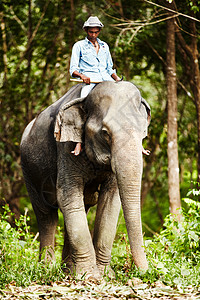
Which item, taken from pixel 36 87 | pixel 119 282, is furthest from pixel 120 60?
pixel 119 282

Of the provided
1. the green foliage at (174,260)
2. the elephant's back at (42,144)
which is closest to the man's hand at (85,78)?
the elephant's back at (42,144)

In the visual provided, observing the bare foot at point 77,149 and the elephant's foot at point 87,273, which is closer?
the elephant's foot at point 87,273

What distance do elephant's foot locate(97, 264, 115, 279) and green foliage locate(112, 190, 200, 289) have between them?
6 cm

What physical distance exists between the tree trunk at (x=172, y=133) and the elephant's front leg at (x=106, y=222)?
9.56ft

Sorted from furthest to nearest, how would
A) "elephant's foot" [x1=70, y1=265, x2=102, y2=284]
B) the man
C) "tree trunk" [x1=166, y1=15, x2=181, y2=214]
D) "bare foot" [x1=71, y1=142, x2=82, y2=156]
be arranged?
"tree trunk" [x1=166, y1=15, x2=181, y2=214] < the man < "bare foot" [x1=71, y1=142, x2=82, y2=156] < "elephant's foot" [x1=70, y1=265, x2=102, y2=284]

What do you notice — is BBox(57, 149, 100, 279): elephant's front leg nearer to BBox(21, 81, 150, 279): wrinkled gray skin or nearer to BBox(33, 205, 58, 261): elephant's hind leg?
BBox(21, 81, 150, 279): wrinkled gray skin

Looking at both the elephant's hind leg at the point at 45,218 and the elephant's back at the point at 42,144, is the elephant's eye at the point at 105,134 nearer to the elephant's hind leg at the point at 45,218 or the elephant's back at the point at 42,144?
the elephant's back at the point at 42,144

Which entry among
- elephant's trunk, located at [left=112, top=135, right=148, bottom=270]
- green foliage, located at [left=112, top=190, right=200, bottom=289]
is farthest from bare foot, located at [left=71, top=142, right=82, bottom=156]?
green foliage, located at [left=112, top=190, right=200, bottom=289]

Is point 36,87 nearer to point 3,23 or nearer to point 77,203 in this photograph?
point 3,23

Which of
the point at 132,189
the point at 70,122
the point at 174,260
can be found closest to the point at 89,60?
the point at 70,122

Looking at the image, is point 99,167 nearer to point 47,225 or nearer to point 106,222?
point 106,222

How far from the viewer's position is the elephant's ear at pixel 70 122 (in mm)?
5684

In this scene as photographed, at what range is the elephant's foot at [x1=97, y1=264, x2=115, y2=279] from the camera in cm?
553

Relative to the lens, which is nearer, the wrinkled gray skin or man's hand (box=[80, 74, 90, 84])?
the wrinkled gray skin
